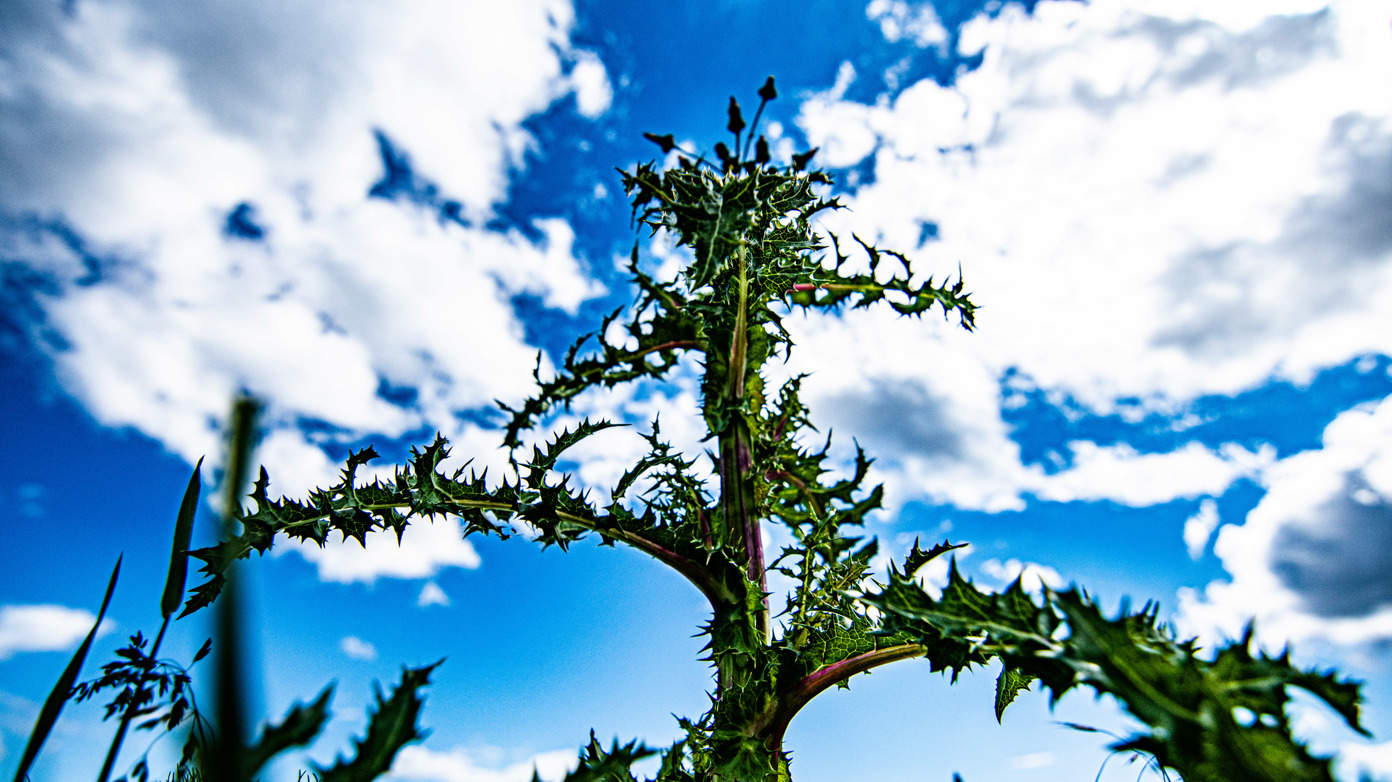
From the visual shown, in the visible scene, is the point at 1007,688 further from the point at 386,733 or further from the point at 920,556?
the point at 386,733

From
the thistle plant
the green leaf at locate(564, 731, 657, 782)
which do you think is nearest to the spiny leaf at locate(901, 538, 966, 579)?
the thistle plant

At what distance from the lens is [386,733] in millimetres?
1491

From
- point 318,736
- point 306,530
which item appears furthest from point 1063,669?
point 306,530

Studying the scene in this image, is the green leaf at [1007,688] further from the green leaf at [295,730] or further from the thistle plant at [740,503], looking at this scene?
the green leaf at [295,730]

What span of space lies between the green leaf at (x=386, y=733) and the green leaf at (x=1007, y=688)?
2.43 m

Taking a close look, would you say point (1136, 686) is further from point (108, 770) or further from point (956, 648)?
point (108, 770)

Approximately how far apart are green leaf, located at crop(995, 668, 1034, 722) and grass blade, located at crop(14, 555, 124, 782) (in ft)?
9.89

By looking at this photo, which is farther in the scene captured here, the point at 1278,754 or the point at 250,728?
the point at 1278,754

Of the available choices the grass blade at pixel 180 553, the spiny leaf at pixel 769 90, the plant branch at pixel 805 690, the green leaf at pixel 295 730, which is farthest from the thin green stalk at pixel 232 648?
the plant branch at pixel 805 690

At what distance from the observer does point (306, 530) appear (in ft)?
10.5

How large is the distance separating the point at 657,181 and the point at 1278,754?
2693 millimetres

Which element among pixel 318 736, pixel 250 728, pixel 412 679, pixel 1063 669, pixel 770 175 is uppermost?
pixel 770 175

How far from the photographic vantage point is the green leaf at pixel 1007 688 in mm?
3139

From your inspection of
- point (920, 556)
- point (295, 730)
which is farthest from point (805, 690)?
point (295, 730)
